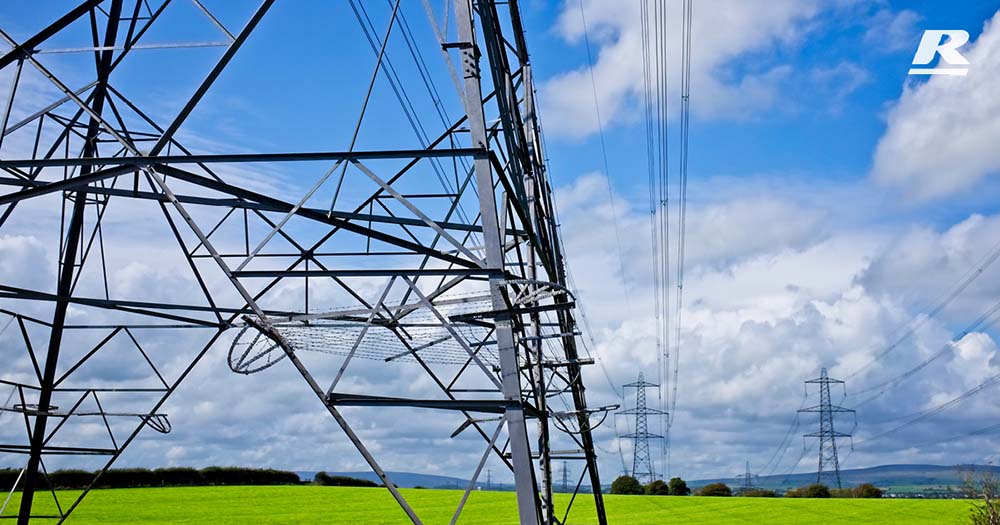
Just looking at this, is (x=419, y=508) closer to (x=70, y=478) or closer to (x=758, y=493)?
(x=70, y=478)

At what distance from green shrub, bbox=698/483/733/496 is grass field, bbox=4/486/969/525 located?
6869 millimetres

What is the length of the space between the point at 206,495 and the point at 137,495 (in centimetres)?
408

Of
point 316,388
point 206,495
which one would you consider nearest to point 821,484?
point 206,495

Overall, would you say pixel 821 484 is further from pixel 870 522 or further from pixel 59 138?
pixel 59 138

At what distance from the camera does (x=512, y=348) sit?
40.4ft

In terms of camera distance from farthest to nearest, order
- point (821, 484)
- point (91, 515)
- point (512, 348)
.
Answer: point (821, 484), point (91, 515), point (512, 348)

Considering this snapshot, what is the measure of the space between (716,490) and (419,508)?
26.7 metres

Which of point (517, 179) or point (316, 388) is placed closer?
point (316, 388)

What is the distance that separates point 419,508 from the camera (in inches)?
2181

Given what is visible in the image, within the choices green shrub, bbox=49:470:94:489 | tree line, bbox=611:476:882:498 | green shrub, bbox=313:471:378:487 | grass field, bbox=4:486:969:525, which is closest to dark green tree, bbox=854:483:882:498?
tree line, bbox=611:476:882:498

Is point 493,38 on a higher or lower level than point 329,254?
higher

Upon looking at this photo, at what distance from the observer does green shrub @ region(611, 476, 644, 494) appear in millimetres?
74875

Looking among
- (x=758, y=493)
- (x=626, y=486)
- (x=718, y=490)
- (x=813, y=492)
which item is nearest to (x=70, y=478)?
(x=626, y=486)

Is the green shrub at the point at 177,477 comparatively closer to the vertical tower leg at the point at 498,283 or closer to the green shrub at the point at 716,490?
the green shrub at the point at 716,490
